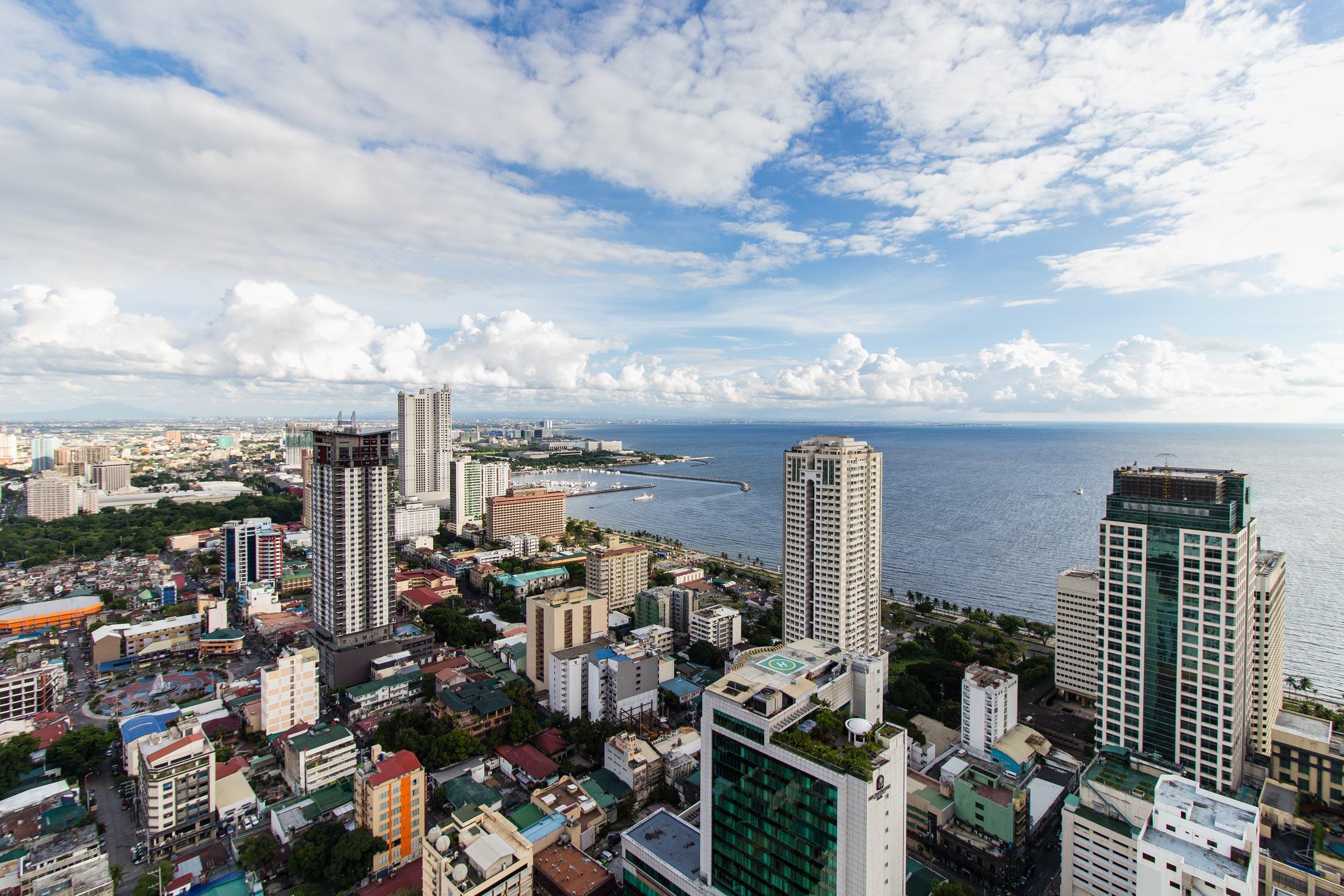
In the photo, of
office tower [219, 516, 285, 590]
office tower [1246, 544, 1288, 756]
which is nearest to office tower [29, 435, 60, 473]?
office tower [219, 516, 285, 590]

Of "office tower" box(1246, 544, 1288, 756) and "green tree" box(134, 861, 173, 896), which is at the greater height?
"office tower" box(1246, 544, 1288, 756)

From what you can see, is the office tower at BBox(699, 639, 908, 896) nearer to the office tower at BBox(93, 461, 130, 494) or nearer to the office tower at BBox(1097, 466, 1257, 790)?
the office tower at BBox(1097, 466, 1257, 790)

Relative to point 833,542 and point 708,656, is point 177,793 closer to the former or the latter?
point 708,656

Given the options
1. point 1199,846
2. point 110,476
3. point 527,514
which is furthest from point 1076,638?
point 110,476

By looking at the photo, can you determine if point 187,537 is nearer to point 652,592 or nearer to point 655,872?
point 652,592

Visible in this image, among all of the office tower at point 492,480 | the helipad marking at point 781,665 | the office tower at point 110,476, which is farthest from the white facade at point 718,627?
the office tower at point 110,476

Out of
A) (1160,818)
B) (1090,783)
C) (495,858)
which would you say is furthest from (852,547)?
(495,858)

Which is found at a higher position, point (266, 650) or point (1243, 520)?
point (1243, 520)
